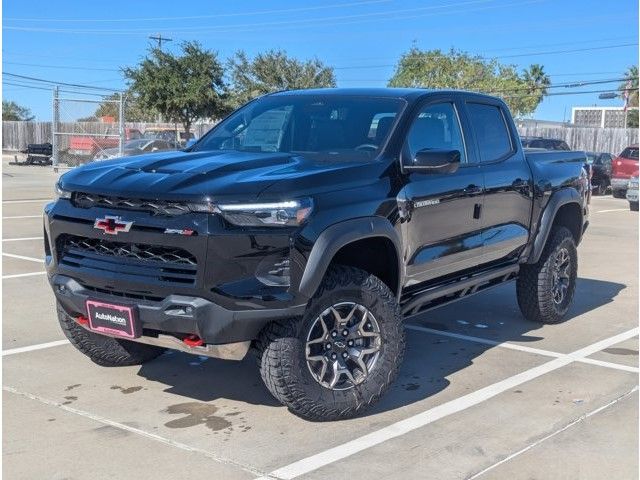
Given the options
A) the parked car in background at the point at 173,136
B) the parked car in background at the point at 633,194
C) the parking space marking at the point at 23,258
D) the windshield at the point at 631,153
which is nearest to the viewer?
the parking space marking at the point at 23,258

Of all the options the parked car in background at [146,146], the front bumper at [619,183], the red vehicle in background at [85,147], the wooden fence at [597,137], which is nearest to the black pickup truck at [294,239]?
the front bumper at [619,183]

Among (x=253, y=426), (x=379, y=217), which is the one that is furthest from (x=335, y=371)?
(x=379, y=217)

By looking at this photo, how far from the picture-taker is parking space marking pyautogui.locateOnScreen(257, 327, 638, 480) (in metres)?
4.15

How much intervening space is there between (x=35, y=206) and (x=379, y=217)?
13.7 m

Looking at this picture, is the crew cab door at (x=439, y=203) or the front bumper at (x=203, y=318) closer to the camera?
the front bumper at (x=203, y=318)

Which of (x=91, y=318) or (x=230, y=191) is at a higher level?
(x=230, y=191)

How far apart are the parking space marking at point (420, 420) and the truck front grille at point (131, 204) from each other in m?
1.44

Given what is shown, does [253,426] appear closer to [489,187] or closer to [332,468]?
[332,468]

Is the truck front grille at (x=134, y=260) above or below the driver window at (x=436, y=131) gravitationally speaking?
below

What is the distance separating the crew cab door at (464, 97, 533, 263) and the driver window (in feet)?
0.72

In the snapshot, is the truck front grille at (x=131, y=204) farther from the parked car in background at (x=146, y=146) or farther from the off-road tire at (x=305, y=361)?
the parked car in background at (x=146, y=146)

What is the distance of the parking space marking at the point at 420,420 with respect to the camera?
4148mm

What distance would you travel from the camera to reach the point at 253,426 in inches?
185

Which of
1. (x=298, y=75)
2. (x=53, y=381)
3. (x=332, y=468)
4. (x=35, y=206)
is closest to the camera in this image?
(x=332, y=468)
